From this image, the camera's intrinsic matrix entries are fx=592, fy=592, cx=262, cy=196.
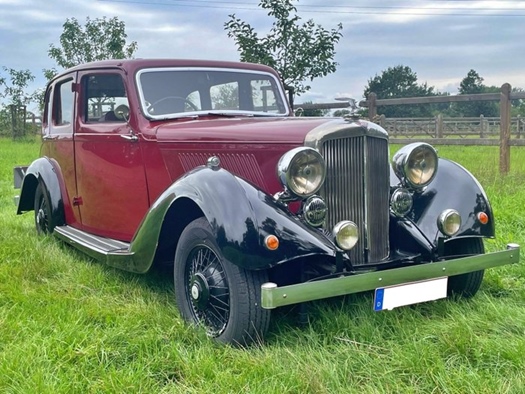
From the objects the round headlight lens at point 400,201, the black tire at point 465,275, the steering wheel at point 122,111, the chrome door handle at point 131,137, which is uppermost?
the steering wheel at point 122,111

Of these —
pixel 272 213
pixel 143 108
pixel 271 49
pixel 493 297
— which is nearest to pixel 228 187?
pixel 272 213

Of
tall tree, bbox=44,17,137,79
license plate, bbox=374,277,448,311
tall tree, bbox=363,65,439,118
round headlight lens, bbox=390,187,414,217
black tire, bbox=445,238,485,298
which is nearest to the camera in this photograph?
license plate, bbox=374,277,448,311

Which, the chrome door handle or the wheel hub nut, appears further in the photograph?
the chrome door handle

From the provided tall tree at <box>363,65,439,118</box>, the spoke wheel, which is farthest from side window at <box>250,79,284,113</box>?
tall tree at <box>363,65,439,118</box>

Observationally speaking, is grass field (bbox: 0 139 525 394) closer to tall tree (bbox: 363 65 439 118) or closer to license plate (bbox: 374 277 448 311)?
license plate (bbox: 374 277 448 311)

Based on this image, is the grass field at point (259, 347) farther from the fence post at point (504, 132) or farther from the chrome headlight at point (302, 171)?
the fence post at point (504, 132)

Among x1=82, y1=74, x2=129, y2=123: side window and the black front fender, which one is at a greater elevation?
x1=82, y1=74, x2=129, y2=123: side window

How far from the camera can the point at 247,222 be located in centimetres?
284

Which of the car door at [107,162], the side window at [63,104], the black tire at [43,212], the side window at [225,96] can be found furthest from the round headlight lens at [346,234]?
the black tire at [43,212]

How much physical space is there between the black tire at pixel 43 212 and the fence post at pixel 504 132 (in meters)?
5.79

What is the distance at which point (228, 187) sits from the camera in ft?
9.77

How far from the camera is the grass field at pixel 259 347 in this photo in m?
2.49

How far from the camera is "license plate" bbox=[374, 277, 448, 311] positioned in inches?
115

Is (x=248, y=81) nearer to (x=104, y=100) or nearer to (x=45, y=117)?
(x=104, y=100)
